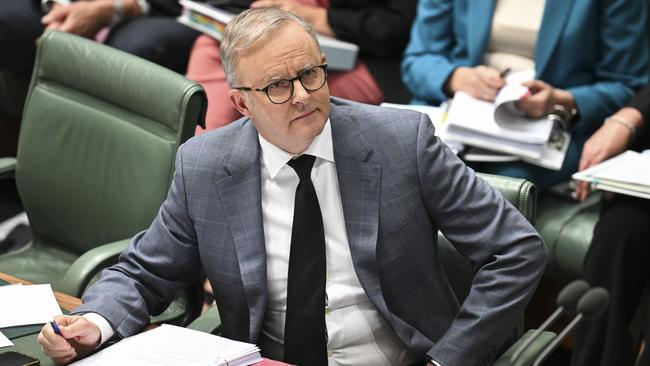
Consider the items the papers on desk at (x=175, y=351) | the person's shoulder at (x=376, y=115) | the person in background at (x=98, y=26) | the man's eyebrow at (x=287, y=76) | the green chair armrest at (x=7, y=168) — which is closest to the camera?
the papers on desk at (x=175, y=351)

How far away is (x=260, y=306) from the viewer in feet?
6.84

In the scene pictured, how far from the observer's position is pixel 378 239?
2.05m

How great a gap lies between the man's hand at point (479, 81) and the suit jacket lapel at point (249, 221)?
1229mm

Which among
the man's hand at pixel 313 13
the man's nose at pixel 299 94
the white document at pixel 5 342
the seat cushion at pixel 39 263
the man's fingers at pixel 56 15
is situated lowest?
the seat cushion at pixel 39 263

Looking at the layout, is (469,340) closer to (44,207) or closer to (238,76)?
(238,76)

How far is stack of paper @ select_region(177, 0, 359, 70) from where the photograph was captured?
3574 mm

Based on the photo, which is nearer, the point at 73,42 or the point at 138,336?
the point at 138,336

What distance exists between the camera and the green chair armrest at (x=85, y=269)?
2369 mm

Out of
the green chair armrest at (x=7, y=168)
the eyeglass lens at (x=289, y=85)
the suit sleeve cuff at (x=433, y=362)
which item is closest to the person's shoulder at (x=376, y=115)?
the eyeglass lens at (x=289, y=85)

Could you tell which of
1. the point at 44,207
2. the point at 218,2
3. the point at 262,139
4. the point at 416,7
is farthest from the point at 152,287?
the point at 218,2

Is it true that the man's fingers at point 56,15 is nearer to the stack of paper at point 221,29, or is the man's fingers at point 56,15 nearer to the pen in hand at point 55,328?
the stack of paper at point 221,29

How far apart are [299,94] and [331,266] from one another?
14.5 inches

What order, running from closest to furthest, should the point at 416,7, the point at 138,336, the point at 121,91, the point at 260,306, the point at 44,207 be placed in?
the point at 138,336 < the point at 260,306 < the point at 121,91 < the point at 44,207 < the point at 416,7

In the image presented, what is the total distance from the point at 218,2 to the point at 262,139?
6.70ft
